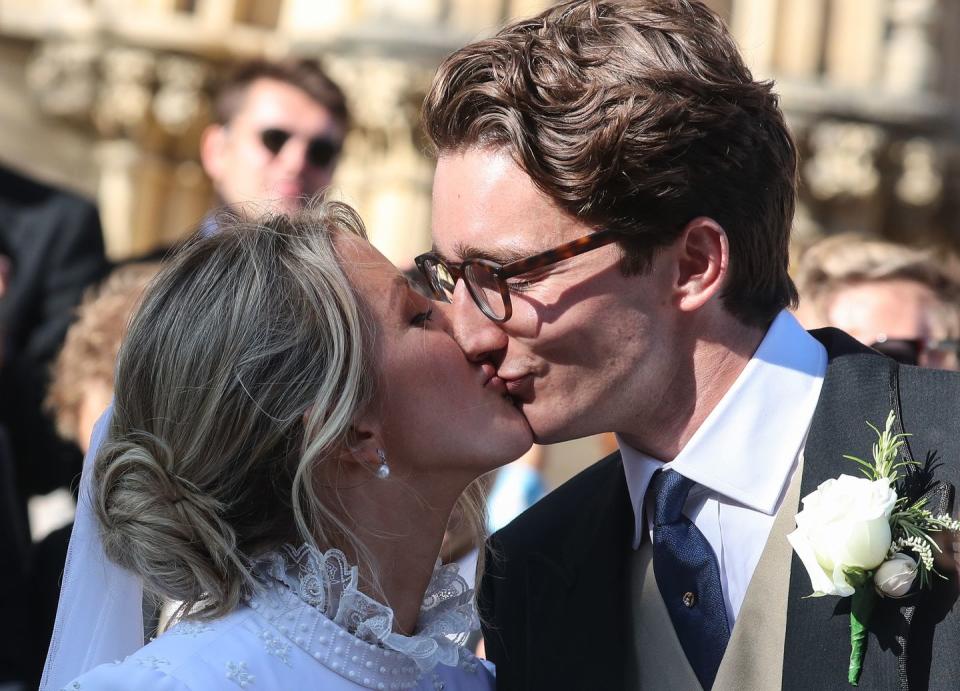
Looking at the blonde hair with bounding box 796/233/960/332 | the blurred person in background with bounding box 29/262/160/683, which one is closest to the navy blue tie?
the blonde hair with bounding box 796/233/960/332

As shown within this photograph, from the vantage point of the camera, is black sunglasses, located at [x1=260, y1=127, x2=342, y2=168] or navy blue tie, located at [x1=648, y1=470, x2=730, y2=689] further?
black sunglasses, located at [x1=260, y1=127, x2=342, y2=168]

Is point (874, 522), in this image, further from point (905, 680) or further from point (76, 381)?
point (76, 381)

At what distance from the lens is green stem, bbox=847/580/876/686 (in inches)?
94.6

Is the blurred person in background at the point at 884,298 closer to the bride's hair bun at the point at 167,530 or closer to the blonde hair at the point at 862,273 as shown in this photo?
the blonde hair at the point at 862,273

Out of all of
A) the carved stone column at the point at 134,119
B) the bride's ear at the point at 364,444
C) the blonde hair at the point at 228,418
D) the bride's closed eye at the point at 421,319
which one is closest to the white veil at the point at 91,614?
the blonde hair at the point at 228,418

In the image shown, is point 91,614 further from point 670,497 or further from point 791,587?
point 791,587

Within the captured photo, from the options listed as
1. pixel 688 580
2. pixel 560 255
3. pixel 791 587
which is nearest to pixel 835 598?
pixel 791 587

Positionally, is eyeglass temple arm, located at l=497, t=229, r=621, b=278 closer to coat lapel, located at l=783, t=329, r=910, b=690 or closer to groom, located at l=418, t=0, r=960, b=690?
groom, located at l=418, t=0, r=960, b=690

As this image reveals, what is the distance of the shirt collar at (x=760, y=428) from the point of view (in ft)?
9.11

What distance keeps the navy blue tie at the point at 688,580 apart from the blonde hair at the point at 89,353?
2.08 m

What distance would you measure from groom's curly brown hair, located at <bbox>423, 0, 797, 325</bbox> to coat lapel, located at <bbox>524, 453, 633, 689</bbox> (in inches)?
20.5

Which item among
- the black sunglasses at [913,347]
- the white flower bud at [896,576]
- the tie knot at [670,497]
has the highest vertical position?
the white flower bud at [896,576]

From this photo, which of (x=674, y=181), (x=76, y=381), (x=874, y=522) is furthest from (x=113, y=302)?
(x=874, y=522)

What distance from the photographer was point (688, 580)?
2.74m
